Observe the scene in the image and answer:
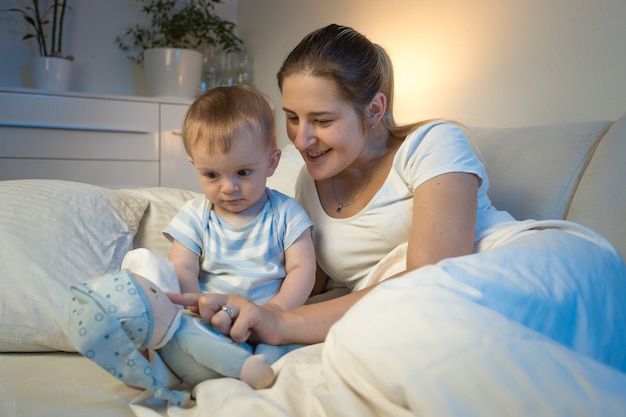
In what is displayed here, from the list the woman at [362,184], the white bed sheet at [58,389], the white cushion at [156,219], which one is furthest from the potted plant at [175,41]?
the white bed sheet at [58,389]

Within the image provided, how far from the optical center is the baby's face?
105 centimetres

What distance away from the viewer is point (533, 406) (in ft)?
1.55

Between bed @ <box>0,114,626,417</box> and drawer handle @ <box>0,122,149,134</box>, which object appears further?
drawer handle @ <box>0,122,149,134</box>

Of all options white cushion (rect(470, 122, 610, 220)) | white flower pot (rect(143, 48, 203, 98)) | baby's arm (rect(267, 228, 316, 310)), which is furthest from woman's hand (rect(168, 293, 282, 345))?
white flower pot (rect(143, 48, 203, 98))

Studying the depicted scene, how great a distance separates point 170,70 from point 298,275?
228cm

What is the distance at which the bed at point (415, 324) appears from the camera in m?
0.50

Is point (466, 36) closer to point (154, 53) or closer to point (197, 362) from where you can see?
point (197, 362)

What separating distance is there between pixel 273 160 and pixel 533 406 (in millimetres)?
780

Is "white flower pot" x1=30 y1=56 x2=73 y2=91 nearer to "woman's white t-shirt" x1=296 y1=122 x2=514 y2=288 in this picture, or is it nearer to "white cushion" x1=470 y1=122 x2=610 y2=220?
"woman's white t-shirt" x1=296 y1=122 x2=514 y2=288

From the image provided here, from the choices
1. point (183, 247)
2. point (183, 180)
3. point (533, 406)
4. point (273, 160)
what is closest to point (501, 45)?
point (273, 160)

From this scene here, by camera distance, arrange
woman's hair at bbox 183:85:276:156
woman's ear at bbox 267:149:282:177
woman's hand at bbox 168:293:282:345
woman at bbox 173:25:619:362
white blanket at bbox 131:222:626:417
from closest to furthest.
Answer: white blanket at bbox 131:222:626:417
woman's hand at bbox 168:293:282:345
woman at bbox 173:25:619:362
woman's hair at bbox 183:85:276:156
woman's ear at bbox 267:149:282:177

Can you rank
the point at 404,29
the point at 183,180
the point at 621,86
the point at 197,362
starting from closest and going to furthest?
the point at 197,362
the point at 621,86
the point at 404,29
the point at 183,180

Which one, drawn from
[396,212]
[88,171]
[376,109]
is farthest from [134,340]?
[88,171]

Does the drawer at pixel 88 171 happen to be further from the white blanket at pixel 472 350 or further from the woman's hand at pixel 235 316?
the white blanket at pixel 472 350
